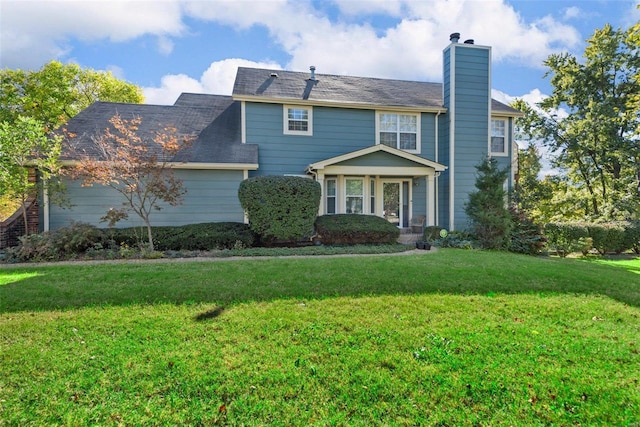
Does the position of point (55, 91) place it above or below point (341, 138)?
above

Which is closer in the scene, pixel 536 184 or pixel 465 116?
pixel 465 116

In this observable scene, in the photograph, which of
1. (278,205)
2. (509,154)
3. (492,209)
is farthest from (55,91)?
(509,154)

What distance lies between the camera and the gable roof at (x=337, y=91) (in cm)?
1281

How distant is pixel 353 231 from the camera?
10.7 metres

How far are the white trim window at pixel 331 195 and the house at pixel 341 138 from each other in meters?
0.04

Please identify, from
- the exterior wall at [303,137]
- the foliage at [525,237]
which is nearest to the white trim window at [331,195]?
the exterior wall at [303,137]

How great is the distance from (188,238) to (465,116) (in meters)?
11.8

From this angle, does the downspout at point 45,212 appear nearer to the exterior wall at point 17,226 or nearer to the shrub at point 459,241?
the exterior wall at point 17,226

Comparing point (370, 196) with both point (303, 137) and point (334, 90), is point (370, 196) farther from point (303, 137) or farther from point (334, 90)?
point (334, 90)

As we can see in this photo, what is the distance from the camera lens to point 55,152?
9.27 metres

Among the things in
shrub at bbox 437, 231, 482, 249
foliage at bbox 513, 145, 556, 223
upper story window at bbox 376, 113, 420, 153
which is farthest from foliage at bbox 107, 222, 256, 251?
foliage at bbox 513, 145, 556, 223

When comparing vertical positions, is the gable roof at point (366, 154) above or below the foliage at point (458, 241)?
above

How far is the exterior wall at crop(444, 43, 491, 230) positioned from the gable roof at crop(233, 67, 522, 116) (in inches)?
28.9

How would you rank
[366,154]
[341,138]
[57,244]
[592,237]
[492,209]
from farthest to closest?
[341,138], [592,237], [366,154], [492,209], [57,244]
